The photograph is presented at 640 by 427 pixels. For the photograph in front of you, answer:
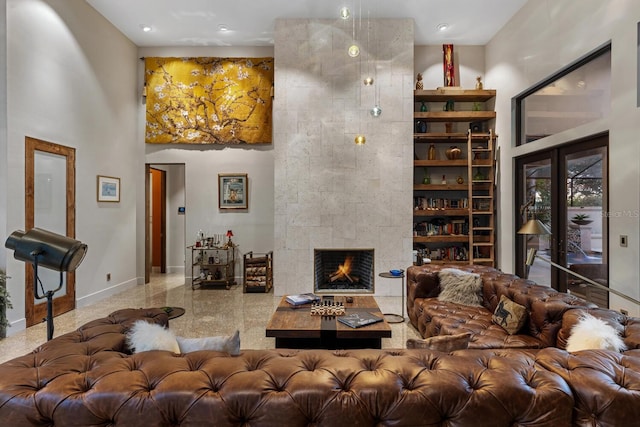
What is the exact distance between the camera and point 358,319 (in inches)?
119

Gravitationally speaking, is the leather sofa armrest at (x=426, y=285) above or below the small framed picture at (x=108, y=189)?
below

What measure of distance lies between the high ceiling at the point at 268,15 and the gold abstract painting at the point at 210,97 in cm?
44

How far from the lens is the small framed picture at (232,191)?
6473mm

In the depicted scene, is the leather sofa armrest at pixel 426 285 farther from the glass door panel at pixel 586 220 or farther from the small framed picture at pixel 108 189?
the small framed picture at pixel 108 189

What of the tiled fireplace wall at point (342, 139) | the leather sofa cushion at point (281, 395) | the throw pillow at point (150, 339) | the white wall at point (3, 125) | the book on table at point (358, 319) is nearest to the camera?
the leather sofa cushion at point (281, 395)

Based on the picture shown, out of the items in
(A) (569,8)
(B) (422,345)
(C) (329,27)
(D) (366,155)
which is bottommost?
(B) (422,345)

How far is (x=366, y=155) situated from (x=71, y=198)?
4.30 metres

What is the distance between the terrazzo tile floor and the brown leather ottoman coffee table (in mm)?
548

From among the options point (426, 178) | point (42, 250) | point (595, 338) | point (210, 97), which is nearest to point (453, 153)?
point (426, 178)

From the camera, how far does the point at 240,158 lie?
6504 millimetres

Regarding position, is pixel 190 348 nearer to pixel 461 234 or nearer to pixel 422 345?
pixel 422 345

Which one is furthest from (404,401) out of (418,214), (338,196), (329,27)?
(329,27)

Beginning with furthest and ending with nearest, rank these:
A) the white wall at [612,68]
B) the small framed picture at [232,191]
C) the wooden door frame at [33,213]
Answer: the small framed picture at [232,191] < the wooden door frame at [33,213] < the white wall at [612,68]

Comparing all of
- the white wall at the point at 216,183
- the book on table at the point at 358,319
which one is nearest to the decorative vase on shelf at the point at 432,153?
the white wall at the point at 216,183
